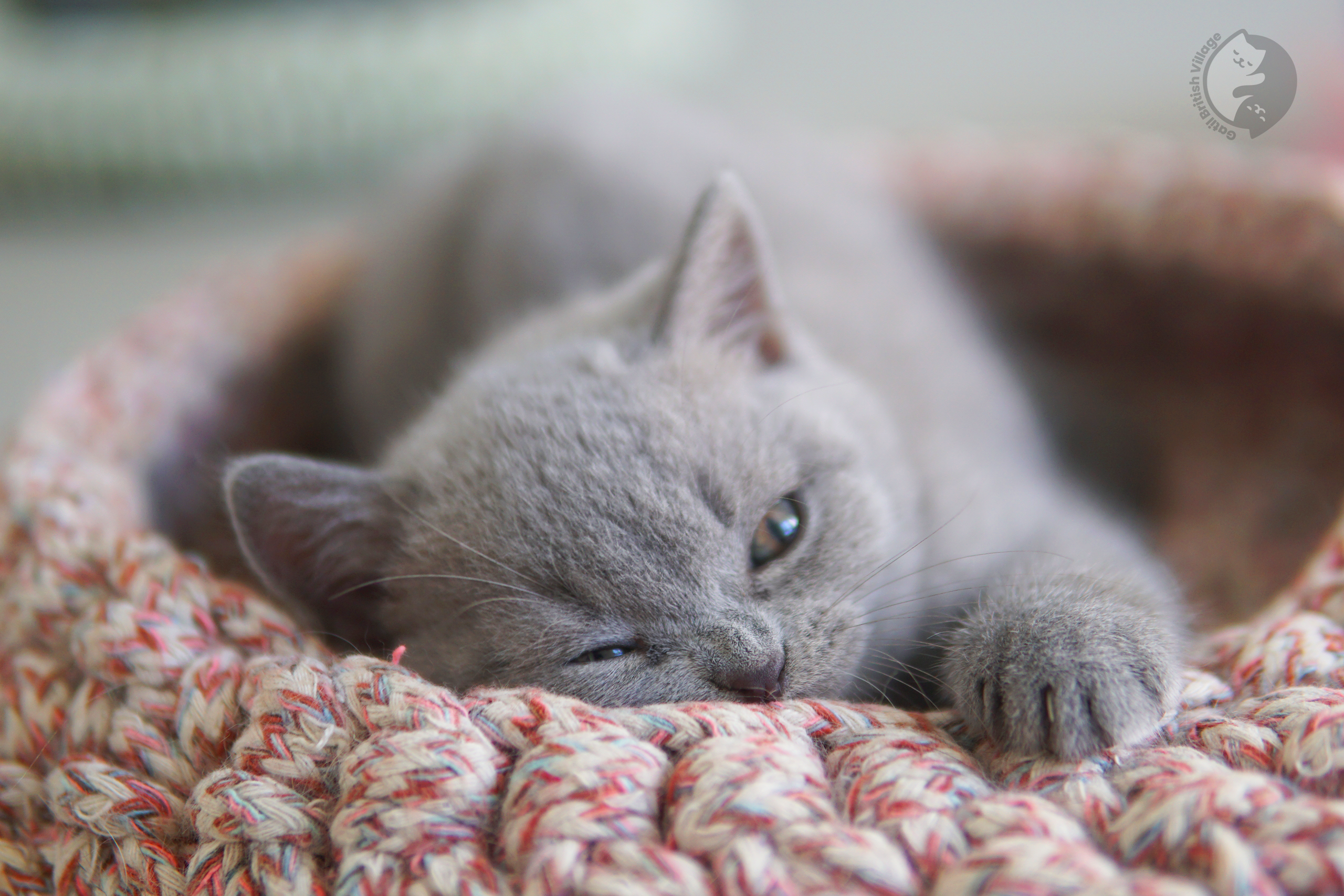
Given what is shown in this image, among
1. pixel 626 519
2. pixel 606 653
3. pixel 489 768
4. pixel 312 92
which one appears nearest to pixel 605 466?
pixel 626 519

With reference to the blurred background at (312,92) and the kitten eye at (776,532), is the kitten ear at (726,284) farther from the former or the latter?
the blurred background at (312,92)

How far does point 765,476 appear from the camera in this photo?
92 cm

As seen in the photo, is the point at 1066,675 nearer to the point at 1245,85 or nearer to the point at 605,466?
the point at 605,466

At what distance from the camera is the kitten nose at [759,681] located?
0.81 meters

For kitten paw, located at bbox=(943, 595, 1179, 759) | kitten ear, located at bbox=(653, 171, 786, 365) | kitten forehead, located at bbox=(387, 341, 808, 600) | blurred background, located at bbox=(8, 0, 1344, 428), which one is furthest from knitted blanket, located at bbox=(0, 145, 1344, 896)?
blurred background, located at bbox=(8, 0, 1344, 428)

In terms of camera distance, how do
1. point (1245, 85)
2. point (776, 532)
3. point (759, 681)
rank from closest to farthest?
1. point (759, 681)
2. point (776, 532)
3. point (1245, 85)

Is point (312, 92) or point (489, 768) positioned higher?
point (312, 92)

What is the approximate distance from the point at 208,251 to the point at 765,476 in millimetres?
2170

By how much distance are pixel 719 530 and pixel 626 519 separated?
8 centimetres

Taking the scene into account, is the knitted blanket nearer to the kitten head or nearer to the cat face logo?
the kitten head

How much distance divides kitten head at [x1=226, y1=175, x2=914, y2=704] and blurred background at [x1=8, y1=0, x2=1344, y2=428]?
1245 millimetres

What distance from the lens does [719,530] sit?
861mm

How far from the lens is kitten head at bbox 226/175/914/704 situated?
32.6 inches

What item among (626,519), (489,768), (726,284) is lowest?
(489,768)
